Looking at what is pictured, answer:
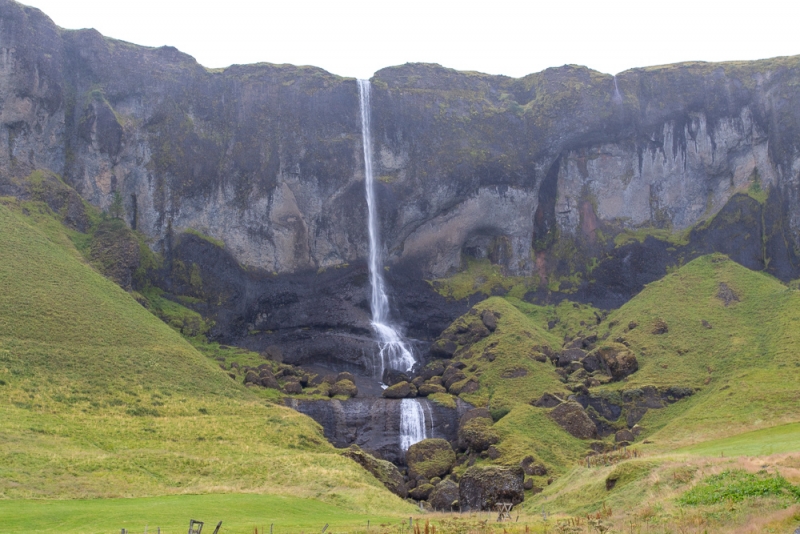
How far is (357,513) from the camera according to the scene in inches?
1180

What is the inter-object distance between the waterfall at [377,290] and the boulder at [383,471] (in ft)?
90.8

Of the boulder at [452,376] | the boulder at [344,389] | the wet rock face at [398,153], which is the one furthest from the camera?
the wet rock face at [398,153]

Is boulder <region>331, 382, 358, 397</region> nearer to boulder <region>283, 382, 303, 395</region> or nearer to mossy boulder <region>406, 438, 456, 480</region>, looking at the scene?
boulder <region>283, 382, 303, 395</region>

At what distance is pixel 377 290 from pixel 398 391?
68.5 ft

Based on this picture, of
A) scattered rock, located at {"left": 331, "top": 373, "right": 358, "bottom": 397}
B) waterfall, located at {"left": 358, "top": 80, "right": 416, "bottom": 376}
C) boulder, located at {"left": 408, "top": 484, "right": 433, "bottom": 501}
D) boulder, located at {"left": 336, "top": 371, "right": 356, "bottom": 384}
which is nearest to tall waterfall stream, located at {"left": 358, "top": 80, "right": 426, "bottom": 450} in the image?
waterfall, located at {"left": 358, "top": 80, "right": 416, "bottom": 376}

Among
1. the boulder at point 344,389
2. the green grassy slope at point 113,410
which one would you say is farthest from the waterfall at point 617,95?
the green grassy slope at point 113,410

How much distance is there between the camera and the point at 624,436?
5197 centimetres

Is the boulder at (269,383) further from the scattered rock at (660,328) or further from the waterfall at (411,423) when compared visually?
the scattered rock at (660,328)

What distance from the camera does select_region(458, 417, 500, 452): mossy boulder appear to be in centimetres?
5119

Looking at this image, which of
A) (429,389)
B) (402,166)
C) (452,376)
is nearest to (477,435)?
(429,389)

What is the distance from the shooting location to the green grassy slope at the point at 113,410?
33.2 m

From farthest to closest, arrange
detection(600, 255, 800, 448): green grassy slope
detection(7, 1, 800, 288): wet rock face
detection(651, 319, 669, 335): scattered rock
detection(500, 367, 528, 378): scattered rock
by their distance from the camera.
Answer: detection(7, 1, 800, 288): wet rock face < detection(651, 319, 669, 335): scattered rock < detection(500, 367, 528, 378): scattered rock < detection(600, 255, 800, 448): green grassy slope

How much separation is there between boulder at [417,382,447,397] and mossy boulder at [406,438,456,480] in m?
9.35

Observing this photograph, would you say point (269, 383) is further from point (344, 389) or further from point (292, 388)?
point (344, 389)
